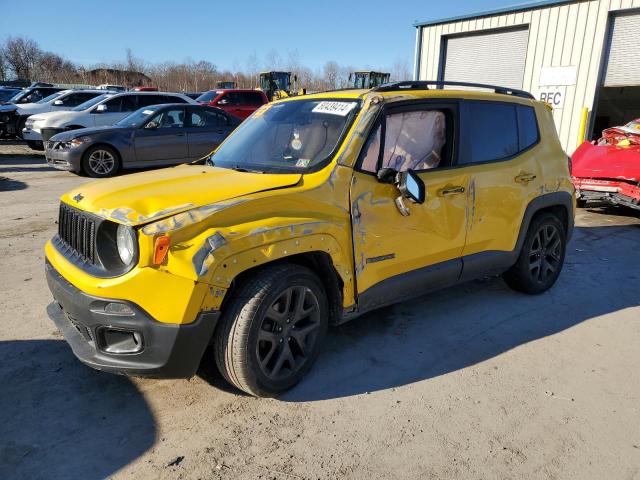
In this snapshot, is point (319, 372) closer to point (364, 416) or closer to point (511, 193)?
point (364, 416)

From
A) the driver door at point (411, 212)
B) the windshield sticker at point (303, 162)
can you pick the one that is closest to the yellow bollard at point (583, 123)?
the driver door at point (411, 212)

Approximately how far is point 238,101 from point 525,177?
14.2 m

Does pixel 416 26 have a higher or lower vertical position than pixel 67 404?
higher

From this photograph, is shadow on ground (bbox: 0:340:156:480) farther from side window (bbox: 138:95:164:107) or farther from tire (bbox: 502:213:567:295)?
side window (bbox: 138:95:164:107)

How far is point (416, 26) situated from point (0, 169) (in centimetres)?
1298

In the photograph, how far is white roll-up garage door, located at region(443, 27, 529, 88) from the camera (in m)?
13.6

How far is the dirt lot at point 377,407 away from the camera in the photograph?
8.03ft

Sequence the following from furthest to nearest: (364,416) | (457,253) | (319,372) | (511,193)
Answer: (511,193)
(457,253)
(319,372)
(364,416)

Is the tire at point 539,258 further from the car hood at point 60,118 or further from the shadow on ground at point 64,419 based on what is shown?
the car hood at point 60,118

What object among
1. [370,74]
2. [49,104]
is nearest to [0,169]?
[49,104]

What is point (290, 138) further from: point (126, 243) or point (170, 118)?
point (170, 118)

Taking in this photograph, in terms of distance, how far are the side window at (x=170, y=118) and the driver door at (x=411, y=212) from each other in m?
8.43

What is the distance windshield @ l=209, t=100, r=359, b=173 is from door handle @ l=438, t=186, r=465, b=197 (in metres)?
0.88

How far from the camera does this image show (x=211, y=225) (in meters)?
2.54
